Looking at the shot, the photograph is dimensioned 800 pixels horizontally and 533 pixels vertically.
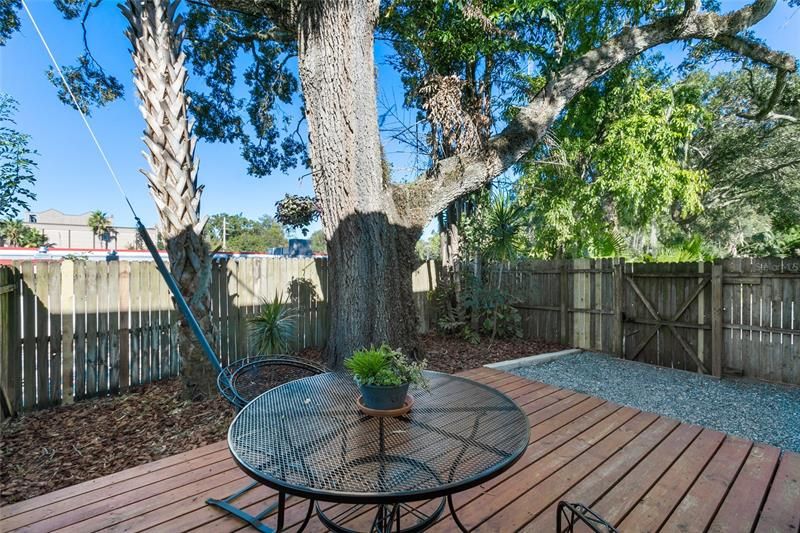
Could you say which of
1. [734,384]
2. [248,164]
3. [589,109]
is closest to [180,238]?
[248,164]

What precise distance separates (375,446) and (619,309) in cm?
530


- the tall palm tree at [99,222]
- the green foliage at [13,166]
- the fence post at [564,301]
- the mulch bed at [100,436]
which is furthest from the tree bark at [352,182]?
the tall palm tree at [99,222]

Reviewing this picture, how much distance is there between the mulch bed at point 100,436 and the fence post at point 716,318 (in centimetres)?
539

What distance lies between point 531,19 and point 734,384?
636 centimetres

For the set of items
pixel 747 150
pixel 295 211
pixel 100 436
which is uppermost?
pixel 747 150

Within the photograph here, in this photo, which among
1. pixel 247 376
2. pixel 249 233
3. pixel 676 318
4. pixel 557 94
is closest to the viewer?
pixel 247 376

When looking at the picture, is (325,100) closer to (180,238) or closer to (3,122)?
(180,238)

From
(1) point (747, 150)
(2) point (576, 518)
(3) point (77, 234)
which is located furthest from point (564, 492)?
(3) point (77, 234)

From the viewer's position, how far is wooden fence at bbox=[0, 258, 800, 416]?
3365 mm

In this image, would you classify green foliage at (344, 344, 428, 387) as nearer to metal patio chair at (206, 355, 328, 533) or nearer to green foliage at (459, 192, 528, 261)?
metal patio chair at (206, 355, 328, 533)

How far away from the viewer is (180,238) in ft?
10.8

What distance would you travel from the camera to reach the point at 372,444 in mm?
1392

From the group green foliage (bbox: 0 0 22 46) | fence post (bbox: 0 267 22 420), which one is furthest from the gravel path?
green foliage (bbox: 0 0 22 46)

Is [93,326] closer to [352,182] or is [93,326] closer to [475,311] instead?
[352,182]
